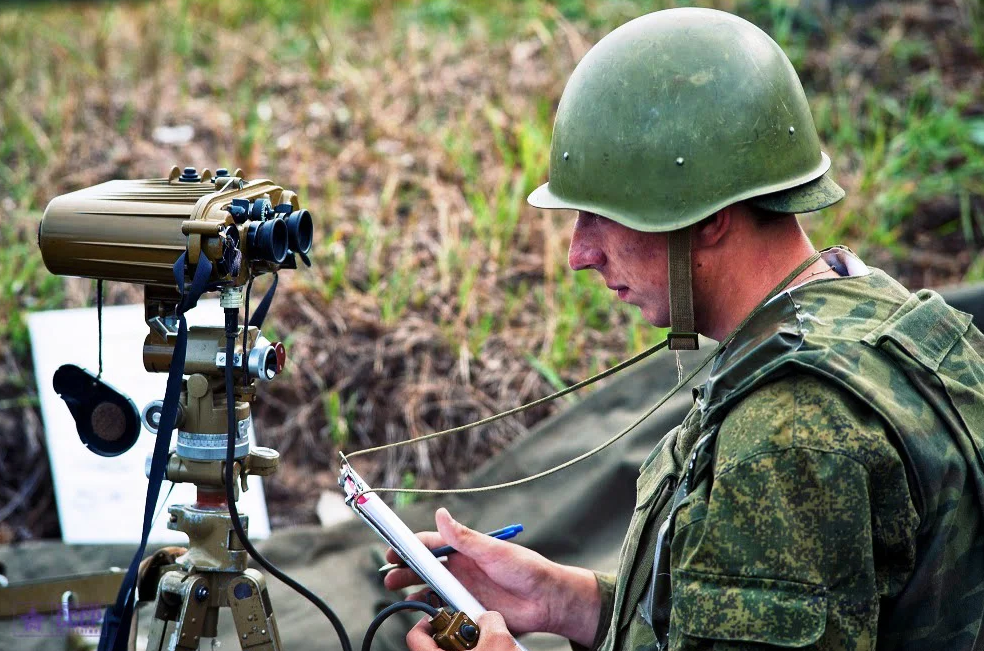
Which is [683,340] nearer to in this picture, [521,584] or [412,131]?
[521,584]

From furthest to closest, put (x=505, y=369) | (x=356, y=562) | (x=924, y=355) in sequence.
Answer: (x=505, y=369) < (x=356, y=562) < (x=924, y=355)

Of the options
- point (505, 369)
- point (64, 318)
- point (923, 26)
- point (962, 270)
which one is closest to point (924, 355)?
point (505, 369)

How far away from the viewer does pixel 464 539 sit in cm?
254

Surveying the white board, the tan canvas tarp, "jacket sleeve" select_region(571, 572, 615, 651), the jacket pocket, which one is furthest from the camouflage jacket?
the white board

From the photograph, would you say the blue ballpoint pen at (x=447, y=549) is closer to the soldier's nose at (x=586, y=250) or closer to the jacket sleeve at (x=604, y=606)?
the jacket sleeve at (x=604, y=606)

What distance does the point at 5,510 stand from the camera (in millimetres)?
4164

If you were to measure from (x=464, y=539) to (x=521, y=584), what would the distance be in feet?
0.64

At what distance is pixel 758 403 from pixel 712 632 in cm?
40

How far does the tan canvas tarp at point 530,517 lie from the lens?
364 cm

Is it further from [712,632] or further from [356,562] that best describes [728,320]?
[356,562]

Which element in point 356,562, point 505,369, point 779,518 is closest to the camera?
point 779,518

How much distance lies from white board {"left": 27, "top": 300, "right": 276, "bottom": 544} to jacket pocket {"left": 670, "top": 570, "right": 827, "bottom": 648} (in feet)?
7.75

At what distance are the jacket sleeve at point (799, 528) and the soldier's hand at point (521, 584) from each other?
80cm

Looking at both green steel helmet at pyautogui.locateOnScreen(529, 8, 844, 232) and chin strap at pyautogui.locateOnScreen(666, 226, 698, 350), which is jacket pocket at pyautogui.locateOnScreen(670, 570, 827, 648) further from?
green steel helmet at pyautogui.locateOnScreen(529, 8, 844, 232)
